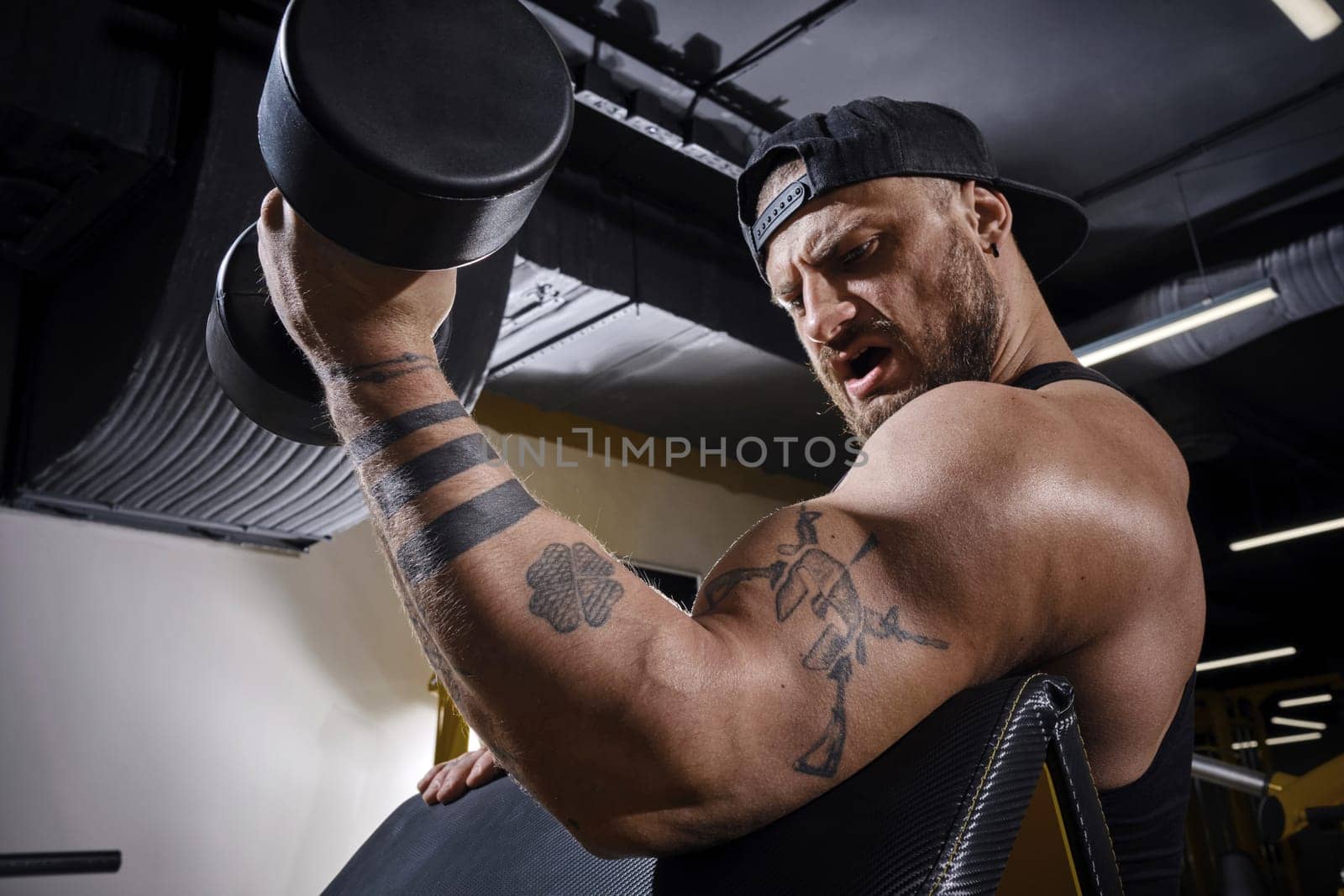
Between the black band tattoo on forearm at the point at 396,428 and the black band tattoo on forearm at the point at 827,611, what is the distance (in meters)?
0.25

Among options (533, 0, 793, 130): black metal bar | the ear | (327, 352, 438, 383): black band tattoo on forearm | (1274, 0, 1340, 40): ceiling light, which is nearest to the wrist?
(327, 352, 438, 383): black band tattoo on forearm

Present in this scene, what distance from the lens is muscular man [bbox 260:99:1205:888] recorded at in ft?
2.11

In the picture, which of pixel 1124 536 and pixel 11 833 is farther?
pixel 11 833

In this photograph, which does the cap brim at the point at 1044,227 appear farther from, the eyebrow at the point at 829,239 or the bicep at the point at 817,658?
the bicep at the point at 817,658

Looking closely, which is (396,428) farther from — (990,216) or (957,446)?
(990,216)

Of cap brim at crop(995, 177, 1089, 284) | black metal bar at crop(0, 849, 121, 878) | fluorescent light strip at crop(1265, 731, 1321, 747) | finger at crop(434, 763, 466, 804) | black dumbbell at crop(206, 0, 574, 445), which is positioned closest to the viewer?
black dumbbell at crop(206, 0, 574, 445)

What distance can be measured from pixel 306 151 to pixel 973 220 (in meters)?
0.90

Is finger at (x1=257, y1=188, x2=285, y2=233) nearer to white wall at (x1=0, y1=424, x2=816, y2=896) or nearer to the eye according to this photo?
the eye

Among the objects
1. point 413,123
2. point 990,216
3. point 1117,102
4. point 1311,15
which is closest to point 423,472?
point 413,123

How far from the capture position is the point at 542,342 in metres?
4.23

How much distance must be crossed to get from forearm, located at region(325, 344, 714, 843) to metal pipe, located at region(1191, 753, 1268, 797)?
2230mm

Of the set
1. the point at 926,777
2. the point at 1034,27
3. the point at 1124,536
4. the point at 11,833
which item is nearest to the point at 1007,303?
the point at 1124,536

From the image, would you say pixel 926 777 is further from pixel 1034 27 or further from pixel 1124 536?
pixel 1034 27

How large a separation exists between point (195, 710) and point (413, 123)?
3.56 metres
